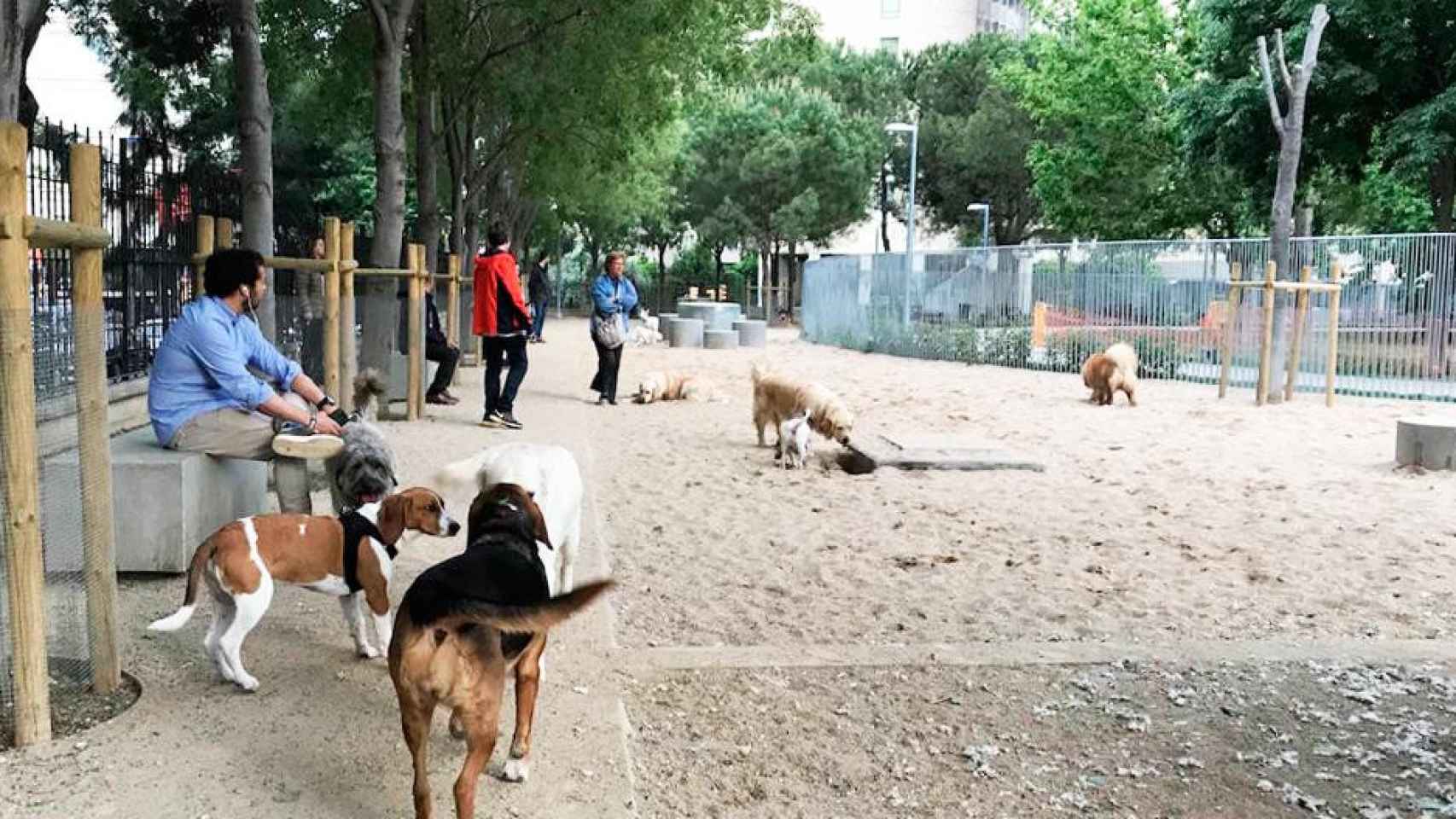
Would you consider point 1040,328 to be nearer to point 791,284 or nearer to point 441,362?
point 441,362

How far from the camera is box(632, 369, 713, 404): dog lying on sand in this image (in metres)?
16.6

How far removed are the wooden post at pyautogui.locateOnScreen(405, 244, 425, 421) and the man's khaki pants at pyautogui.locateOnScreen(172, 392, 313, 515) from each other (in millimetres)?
6680

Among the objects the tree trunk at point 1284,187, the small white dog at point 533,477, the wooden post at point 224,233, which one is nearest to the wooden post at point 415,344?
the wooden post at point 224,233

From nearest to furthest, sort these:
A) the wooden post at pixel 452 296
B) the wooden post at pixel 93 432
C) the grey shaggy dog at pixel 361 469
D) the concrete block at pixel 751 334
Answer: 1. the wooden post at pixel 93 432
2. the grey shaggy dog at pixel 361 469
3. the wooden post at pixel 452 296
4. the concrete block at pixel 751 334

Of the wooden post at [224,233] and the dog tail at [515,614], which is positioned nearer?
the dog tail at [515,614]

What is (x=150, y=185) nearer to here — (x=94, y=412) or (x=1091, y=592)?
(x=94, y=412)

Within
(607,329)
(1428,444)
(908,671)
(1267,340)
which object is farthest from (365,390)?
(1267,340)

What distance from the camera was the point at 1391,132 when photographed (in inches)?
935

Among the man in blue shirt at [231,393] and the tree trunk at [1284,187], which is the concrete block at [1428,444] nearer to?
the tree trunk at [1284,187]

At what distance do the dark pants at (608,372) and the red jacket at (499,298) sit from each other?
8.84 feet

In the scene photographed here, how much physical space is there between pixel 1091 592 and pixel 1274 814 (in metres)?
2.80

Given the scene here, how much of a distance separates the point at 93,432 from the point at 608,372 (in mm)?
11769

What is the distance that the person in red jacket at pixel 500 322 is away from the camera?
13.1 meters

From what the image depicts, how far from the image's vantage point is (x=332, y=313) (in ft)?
31.0
